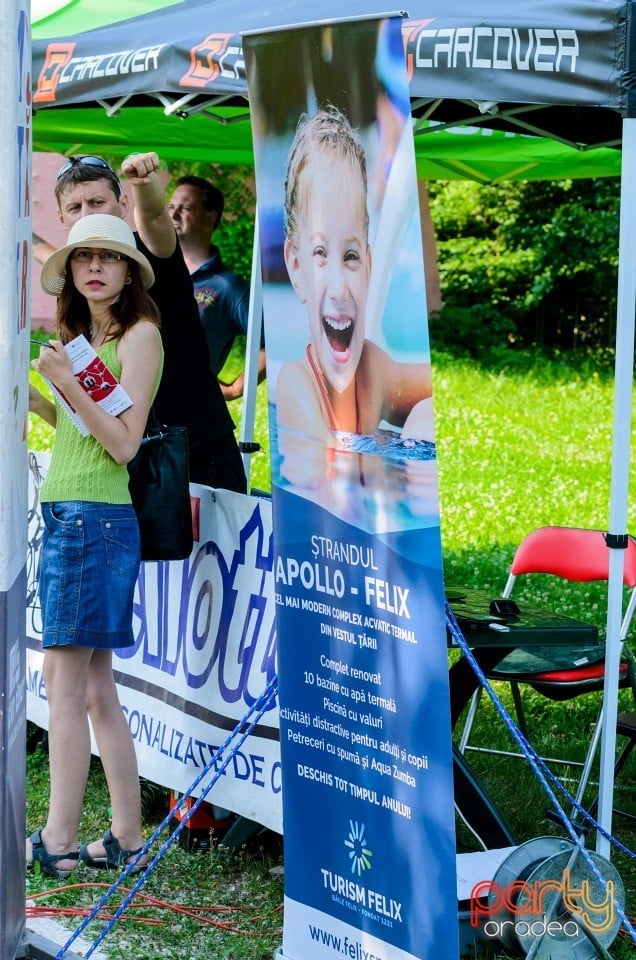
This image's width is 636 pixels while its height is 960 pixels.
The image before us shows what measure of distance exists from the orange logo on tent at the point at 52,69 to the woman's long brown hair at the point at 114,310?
1.23 metres

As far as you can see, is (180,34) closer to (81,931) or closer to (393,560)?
(393,560)

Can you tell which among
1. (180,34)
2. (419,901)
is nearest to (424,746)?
(419,901)

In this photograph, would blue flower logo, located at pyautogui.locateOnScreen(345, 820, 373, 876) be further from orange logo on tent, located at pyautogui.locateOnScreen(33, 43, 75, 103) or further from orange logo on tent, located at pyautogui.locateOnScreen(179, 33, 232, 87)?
orange logo on tent, located at pyautogui.locateOnScreen(33, 43, 75, 103)

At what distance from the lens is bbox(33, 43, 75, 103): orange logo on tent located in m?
5.20

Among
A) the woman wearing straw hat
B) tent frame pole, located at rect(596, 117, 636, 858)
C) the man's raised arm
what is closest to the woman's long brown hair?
the woman wearing straw hat

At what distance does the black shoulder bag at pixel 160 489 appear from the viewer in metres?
4.38

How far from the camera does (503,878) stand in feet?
12.1

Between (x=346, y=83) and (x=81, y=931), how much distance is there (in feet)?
7.69

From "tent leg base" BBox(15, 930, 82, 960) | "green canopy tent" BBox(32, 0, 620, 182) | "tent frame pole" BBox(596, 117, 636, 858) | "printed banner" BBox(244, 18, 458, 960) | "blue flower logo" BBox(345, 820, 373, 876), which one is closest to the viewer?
"printed banner" BBox(244, 18, 458, 960)

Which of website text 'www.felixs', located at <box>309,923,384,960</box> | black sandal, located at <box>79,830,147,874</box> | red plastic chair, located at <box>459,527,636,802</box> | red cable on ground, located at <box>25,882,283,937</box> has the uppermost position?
red plastic chair, located at <box>459,527,636,802</box>

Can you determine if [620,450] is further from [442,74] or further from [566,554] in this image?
[566,554]

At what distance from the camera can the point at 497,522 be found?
33.0ft

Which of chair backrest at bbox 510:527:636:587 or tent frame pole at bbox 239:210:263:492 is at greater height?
tent frame pole at bbox 239:210:263:492

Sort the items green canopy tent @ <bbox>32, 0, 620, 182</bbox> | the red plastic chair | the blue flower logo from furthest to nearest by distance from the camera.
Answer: green canopy tent @ <bbox>32, 0, 620, 182</bbox>
the red plastic chair
the blue flower logo
